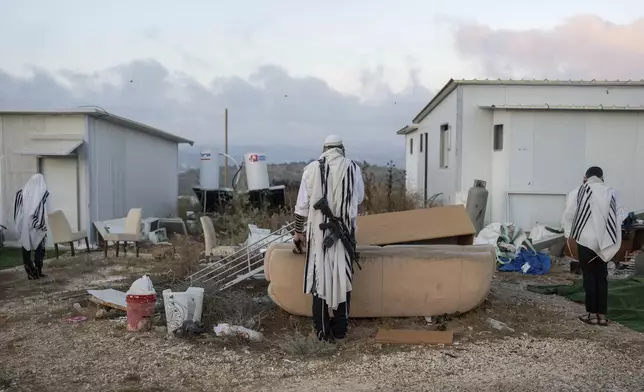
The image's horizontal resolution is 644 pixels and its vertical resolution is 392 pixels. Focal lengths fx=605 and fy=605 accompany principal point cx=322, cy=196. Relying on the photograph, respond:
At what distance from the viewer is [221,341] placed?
5.46 m

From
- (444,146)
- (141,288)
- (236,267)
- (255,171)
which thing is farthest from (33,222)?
(444,146)

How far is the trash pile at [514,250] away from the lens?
939 cm

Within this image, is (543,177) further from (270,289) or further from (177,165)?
(177,165)

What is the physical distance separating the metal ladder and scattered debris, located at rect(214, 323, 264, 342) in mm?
1036

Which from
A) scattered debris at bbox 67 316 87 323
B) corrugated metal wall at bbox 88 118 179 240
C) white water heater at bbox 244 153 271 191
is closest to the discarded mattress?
scattered debris at bbox 67 316 87 323

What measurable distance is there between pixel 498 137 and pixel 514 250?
3.47 m

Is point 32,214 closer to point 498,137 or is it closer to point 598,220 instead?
point 598,220

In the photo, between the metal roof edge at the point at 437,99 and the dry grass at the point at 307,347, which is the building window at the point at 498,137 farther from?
the dry grass at the point at 307,347

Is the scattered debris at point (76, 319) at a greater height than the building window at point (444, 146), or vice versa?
the building window at point (444, 146)

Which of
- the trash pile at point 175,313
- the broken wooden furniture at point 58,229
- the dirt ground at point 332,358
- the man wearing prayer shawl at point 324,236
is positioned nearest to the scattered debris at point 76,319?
the dirt ground at point 332,358

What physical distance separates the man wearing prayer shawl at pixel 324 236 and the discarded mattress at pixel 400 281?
439mm

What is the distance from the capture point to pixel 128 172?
14.9 meters

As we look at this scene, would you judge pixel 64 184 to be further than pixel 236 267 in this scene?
Yes

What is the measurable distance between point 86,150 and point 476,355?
1002cm
